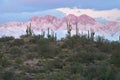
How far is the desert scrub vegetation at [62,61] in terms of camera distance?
973 inches

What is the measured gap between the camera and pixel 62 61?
3180 centimetres

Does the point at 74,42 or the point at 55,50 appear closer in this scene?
the point at 55,50

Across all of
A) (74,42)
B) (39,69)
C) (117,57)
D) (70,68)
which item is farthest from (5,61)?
(74,42)

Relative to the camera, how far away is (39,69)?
93.6 ft

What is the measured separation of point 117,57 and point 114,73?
756 cm

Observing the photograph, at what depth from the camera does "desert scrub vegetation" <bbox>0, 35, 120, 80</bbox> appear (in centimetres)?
2470

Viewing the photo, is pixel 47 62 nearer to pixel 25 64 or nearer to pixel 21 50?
pixel 25 64

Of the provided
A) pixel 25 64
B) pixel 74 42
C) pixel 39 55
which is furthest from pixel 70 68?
pixel 74 42

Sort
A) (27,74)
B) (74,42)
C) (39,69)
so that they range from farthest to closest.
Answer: (74,42) < (39,69) < (27,74)

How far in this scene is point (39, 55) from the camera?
3516 centimetres

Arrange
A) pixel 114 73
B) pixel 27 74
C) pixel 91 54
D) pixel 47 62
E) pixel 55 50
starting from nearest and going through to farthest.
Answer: pixel 114 73
pixel 27 74
pixel 47 62
pixel 91 54
pixel 55 50

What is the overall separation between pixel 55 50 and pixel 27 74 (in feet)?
33.3

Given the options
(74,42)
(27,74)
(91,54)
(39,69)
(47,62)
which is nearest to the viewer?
(27,74)

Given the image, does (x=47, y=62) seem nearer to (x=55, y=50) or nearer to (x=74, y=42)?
(x=55, y=50)
